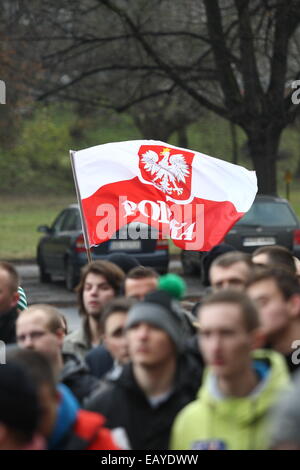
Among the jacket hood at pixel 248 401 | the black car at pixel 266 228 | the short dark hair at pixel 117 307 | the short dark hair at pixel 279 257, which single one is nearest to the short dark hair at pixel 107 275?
the short dark hair at pixel 279 257

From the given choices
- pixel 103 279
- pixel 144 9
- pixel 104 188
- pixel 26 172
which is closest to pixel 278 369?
pixel 103 279

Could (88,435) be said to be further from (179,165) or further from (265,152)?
(265,152)

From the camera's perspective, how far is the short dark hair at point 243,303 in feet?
13.5

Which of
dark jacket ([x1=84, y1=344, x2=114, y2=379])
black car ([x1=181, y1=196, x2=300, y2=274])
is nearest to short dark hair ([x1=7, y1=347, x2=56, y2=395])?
dark jacket ([x1=84, y1=344, x2=114, y2=379])

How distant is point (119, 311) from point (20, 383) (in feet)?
5.58

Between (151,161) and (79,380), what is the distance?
176 inches

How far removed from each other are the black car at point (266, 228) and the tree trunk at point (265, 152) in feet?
11.9

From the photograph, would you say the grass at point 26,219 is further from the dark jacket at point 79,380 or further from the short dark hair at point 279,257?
the dark jacket at point 79,380

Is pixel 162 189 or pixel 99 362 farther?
pixel 162 189

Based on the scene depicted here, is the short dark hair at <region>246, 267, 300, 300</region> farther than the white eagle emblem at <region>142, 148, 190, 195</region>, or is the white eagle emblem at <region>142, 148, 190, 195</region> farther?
the white eagle emblem at <region>142, 148, 190, 195</region>

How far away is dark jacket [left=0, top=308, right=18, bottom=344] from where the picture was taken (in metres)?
6.46

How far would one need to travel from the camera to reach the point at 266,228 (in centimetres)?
1956

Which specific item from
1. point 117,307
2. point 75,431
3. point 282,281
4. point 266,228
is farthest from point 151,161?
point 266,228

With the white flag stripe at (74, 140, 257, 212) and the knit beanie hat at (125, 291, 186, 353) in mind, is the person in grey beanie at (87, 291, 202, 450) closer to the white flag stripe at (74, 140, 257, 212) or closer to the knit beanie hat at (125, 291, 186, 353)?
the knit beanie hat at (125, 291, 186, 353)
